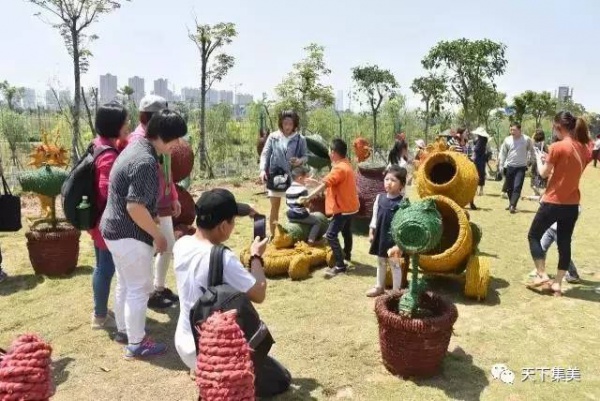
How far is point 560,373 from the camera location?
327cm

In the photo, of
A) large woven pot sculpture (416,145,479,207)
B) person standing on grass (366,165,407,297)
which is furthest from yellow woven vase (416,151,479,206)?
person standing on grass (366,165,407,297)

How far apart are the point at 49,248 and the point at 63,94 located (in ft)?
30.8

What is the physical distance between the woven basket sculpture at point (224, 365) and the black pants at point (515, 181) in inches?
317

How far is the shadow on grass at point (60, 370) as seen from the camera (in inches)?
127

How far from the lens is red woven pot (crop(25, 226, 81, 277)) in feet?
16.5

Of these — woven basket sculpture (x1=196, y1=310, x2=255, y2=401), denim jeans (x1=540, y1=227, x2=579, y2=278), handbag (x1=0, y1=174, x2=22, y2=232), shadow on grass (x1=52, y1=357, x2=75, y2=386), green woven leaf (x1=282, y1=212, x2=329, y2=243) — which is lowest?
shadow on grass (x1=52, y1=357, x2=75, y2=386)

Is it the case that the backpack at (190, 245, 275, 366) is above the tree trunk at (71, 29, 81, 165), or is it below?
below

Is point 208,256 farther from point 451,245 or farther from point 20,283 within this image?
point 20,283

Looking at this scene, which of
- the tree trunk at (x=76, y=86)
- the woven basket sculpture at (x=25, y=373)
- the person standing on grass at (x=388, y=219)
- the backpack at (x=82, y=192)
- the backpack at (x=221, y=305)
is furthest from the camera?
the tree trunk at (x=76, y=86)

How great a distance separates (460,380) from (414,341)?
435 millimetres

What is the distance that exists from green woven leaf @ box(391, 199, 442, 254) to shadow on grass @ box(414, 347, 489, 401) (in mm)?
809

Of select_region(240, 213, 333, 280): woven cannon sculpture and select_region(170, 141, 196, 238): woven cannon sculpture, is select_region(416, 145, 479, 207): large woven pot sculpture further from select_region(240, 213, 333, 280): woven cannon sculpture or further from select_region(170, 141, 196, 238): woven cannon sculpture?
select_region(170, 141, 196, 238): woven cannon sculpture

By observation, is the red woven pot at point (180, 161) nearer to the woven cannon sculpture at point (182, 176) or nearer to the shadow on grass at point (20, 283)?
Result: the woven cannon sculpture at point (182, 176)

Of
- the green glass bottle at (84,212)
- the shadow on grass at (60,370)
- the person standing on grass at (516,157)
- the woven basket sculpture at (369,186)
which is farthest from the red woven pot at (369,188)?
the shadow on grass at (60,370)
